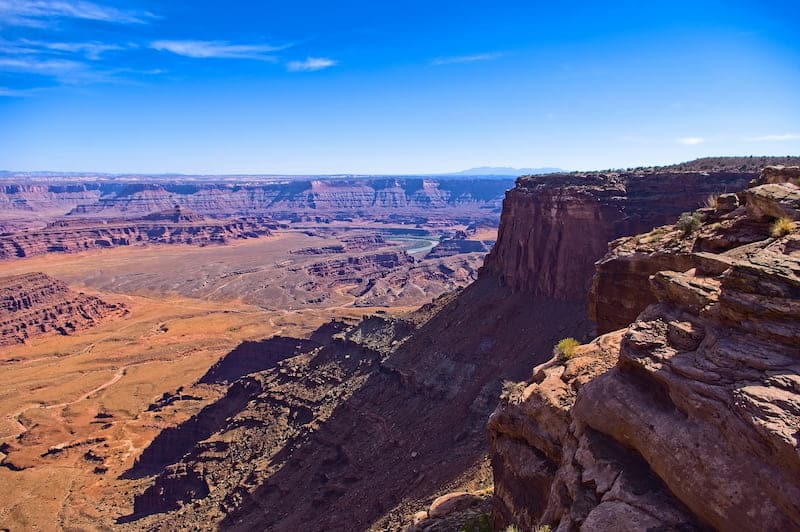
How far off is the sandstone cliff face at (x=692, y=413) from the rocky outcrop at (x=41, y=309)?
125 m

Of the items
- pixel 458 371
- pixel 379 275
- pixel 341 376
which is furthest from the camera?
pixel 379 275

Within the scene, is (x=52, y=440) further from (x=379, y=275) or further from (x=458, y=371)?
(x=379, y=275)

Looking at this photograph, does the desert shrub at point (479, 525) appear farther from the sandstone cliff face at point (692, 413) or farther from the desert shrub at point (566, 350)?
the desert shrub at point (566, 350)

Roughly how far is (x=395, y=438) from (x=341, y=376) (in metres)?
14.4

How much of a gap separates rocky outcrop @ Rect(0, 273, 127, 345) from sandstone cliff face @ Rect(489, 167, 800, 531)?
12518 cm

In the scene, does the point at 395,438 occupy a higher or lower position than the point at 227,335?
higher

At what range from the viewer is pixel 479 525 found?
19.0 m

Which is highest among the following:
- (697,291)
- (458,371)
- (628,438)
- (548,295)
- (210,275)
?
(697,291)

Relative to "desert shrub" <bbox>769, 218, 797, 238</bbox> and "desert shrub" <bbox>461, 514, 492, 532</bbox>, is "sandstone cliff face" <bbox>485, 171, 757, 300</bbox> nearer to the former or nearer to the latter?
"desert shrub" <bbox>461, 514, 492, 532</bbox>

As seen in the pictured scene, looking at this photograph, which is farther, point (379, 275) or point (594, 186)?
point (379, 275)

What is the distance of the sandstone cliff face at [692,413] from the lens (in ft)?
33.5

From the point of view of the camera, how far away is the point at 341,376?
5275cm

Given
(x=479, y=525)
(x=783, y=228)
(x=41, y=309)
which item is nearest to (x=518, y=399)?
(x=479, y=525)

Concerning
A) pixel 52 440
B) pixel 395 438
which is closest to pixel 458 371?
pixel 395 438
